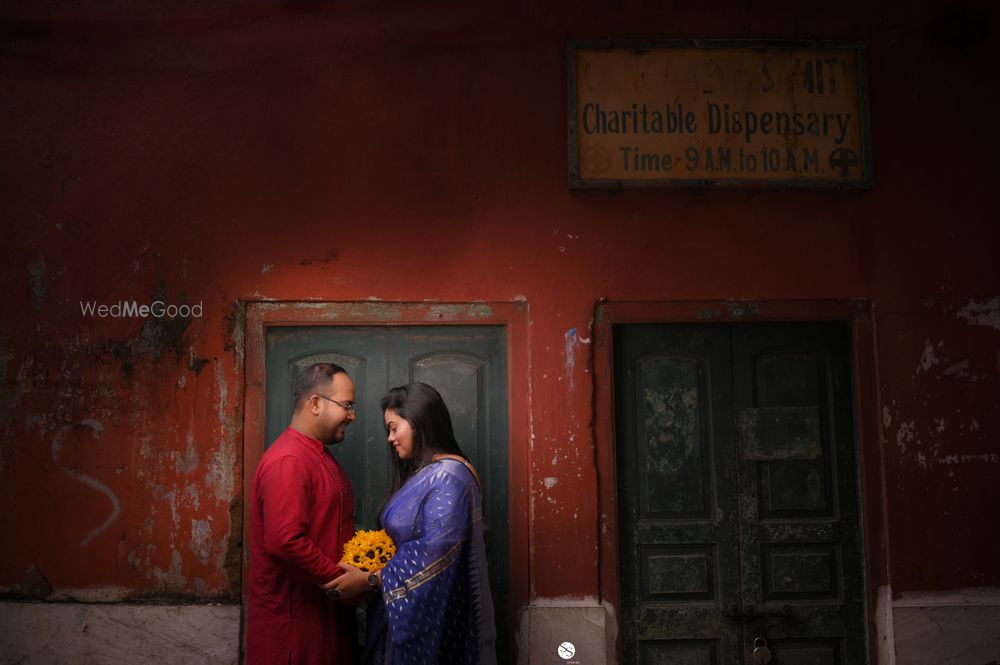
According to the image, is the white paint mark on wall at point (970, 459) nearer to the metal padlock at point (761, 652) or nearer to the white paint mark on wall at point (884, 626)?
the white paint mark on wall at point (884, 626)

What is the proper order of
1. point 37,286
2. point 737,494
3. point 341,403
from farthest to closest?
point 737,494
point 37,286
point 341,403

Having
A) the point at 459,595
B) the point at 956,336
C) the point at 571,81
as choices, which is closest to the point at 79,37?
the point at 571,81

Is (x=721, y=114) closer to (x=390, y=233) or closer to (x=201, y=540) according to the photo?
(x=390, y=233)

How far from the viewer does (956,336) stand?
471 cm

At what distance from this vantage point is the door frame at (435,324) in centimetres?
454

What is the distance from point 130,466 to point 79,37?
2494 mm

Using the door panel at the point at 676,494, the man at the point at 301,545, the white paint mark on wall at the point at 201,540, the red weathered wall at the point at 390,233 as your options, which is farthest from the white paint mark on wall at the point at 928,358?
the white paint mark on wall at the point at 201,540

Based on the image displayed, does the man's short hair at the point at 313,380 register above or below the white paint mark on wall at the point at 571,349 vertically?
below

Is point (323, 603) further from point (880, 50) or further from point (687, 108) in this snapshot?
point (880, 50)

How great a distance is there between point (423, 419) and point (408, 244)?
1.27 metres

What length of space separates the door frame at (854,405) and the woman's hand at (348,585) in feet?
4.90

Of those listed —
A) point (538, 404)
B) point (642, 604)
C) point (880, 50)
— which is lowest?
point (642, 604)

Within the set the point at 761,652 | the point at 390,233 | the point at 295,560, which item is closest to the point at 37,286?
the point at 390,233

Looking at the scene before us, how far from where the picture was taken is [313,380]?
4.01m
